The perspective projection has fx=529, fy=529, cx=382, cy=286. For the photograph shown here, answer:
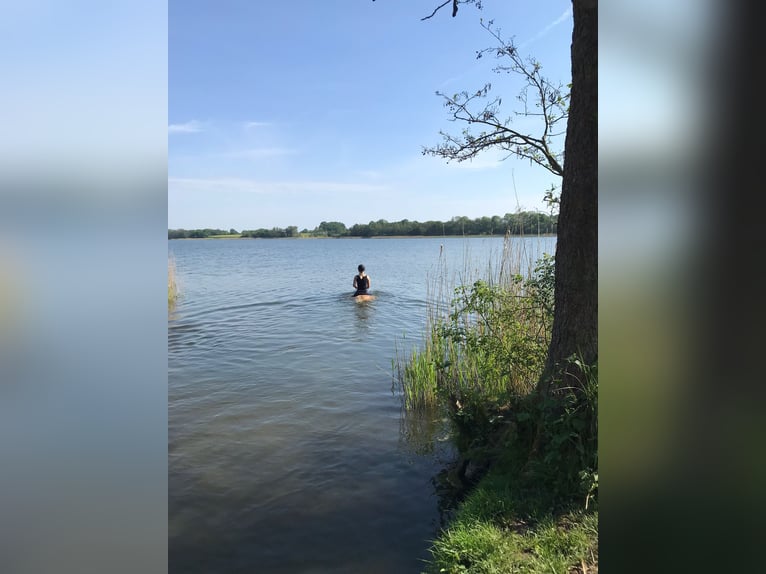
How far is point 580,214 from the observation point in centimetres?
375

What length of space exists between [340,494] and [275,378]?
406 cm

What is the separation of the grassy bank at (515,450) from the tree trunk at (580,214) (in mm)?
315

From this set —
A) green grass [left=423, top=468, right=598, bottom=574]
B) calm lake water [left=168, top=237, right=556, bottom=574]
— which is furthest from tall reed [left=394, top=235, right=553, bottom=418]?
green grass [left=423, top=468, right=598, bottom=574]

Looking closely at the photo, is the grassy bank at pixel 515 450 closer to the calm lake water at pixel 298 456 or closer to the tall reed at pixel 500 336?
the tall reed at pixel 500 336

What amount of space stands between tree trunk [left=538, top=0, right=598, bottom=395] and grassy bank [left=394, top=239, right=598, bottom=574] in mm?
315

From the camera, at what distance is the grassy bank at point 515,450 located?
304 centimetres

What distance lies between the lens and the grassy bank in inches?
A: 120

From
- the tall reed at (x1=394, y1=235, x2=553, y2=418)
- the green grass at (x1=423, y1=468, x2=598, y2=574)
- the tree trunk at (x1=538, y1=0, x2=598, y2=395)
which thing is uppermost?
the tree trunk at (x1=538, y1=0, x2=598, y2=395)

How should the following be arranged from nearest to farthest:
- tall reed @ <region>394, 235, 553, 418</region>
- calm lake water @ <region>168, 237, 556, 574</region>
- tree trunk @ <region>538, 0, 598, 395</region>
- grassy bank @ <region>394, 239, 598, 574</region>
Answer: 1. grassy bank @ <region>394, 239, 598, 574</region>
2. tree trunk @ <region>538, 0, 598, 395</region>
3. calm lake water @ <region>168, 237, 556, 574</region>
4. tall reed @ <region>394, 235, 553, 418</region>

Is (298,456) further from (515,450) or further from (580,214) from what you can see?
(580,214)

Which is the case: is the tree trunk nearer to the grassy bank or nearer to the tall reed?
the grassy bank
